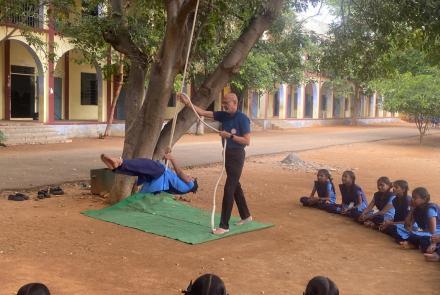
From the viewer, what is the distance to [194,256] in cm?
545

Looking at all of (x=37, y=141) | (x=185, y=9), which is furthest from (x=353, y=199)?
(x=37, y=141)

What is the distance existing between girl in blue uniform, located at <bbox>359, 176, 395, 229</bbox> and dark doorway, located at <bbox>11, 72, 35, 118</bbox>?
57.3ft

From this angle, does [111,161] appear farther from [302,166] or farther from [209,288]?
[302,166]

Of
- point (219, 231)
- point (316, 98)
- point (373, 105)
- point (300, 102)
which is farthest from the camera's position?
point (373, 105)

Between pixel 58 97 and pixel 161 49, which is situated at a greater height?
pixel 161 49

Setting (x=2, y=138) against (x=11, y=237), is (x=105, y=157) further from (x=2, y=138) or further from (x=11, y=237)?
(x=2, y=138)

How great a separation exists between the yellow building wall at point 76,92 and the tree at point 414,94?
13365 millimetres

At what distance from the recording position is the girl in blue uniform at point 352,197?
298 inches

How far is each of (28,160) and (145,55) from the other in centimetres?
668

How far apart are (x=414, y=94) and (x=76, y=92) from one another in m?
14.9

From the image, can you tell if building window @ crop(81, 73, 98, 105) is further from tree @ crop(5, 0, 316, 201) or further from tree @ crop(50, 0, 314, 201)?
tree @ crop(50, 0, 314, 201)

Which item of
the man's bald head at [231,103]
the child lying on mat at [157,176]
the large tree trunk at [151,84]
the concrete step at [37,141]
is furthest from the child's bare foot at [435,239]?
the concrete step at [37,141]

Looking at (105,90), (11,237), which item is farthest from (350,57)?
(105,90)

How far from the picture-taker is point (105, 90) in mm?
23531
